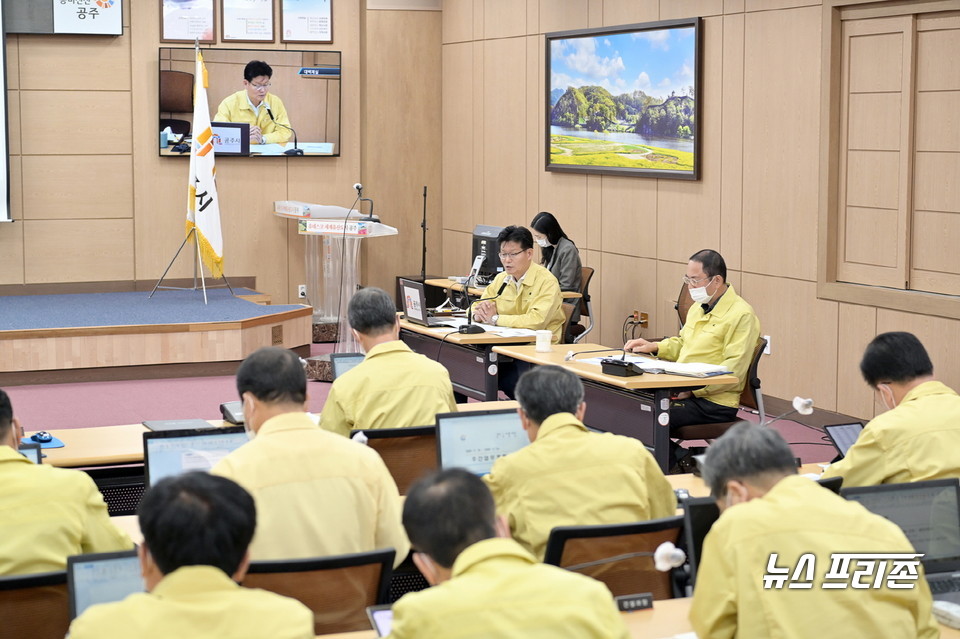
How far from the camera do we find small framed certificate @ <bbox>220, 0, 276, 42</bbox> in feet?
36.6

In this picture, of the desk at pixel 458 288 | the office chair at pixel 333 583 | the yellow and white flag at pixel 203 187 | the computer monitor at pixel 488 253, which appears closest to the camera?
the office chair at pixel 333 583

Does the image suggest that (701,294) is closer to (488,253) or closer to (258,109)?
(488,253)

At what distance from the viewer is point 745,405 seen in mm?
5895

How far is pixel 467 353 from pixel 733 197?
92.2 inches

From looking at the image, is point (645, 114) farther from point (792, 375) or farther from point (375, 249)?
point (375, 249)

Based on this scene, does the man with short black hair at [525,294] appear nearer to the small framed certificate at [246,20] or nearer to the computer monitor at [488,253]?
the computer monitor at [488,253]

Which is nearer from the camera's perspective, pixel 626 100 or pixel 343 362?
pixel 343 362

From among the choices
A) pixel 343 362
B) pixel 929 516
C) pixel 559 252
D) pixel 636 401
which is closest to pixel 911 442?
pixel 929 516

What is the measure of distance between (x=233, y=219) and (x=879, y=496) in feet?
30.4

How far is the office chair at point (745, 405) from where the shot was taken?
5723 millimetres

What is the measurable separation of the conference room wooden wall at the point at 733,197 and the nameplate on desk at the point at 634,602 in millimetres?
4175

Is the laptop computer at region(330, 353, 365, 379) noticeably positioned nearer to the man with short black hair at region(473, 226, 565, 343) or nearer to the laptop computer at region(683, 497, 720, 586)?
the laptop computer at region(683, 497, 720, 586)

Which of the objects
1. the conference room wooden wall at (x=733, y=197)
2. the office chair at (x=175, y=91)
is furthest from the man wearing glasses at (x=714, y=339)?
the office chair at (x=175, y=91)

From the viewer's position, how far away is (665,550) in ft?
8.95
